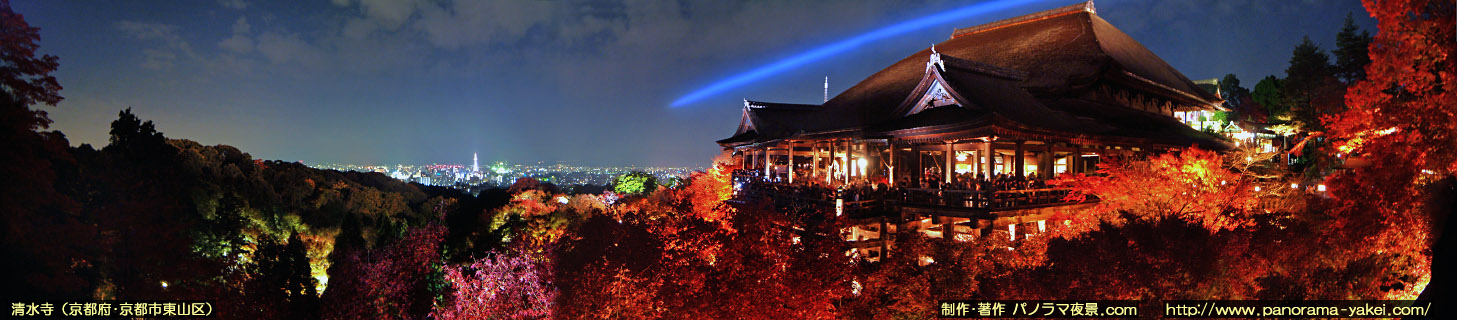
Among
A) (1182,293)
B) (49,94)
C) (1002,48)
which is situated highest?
(1002,48)

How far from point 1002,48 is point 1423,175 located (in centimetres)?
1777

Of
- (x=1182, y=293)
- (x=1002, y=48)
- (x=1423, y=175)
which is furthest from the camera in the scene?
(x=1002, y=48)

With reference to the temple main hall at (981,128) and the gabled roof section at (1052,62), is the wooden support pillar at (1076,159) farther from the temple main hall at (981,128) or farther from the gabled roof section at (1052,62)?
the gabled roof section at (1052,62)

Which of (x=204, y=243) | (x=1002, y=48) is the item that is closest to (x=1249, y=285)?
(x=1002, y=48)

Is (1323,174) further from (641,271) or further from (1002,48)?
(641,271)

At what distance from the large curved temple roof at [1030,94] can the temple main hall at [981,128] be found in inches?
2.7

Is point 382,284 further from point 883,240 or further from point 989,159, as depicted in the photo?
point 989,159

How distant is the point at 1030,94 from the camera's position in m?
22.4

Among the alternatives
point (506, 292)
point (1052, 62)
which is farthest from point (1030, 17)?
point (506, 292)

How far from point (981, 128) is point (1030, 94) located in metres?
9.02

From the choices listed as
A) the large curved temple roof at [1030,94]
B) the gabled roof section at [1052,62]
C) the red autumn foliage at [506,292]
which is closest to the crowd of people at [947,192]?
the large curved temple roof at [1030,94]

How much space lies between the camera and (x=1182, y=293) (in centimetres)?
1160

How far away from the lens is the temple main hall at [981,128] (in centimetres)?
1562

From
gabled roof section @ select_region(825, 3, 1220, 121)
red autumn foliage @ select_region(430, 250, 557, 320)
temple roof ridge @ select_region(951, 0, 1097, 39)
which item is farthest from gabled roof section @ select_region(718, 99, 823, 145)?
temple roof ridge @ select_region(951, 0, 1097, 39)
